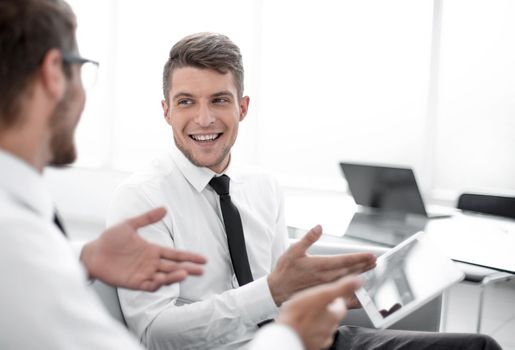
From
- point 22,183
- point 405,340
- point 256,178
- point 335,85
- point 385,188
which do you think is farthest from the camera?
point 335,85

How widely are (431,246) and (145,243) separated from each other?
799 millimetres

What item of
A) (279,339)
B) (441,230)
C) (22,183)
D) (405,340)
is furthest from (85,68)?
(441,230)

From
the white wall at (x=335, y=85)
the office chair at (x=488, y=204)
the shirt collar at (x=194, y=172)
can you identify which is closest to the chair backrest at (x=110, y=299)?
the shirt collar at (x=194, y=172)

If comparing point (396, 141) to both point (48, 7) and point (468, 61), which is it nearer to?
point (468, 61)

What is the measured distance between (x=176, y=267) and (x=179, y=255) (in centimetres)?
3

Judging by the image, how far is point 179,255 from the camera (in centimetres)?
126

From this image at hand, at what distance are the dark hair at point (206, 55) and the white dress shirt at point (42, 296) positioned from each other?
1056mm

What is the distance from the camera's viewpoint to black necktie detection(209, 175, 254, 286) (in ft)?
5.66

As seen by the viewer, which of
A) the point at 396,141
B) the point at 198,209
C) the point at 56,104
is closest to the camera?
the point at 56,104

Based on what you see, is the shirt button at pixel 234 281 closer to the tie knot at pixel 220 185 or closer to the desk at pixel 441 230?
the tie knot at pixel 220 185

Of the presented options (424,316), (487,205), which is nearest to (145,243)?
(424,316)

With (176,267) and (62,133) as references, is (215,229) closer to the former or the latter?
(176,267)

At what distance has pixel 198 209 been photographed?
177cm

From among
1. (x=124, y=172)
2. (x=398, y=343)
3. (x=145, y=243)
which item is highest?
(x=145, y=243)
